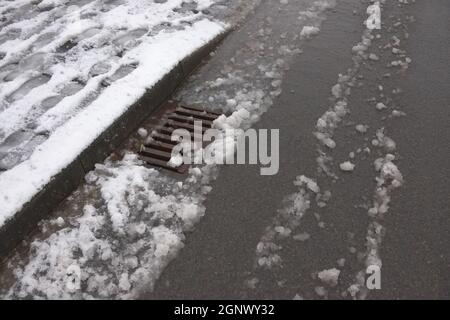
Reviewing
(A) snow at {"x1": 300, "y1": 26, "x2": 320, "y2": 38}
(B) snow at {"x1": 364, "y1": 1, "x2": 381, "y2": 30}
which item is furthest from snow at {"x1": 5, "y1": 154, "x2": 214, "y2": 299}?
(B) snow at {"x1": 364, "y1": 1, "x2": 381, "y2": 30}

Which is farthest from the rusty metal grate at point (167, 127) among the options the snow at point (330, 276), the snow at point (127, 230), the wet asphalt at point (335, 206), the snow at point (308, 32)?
the snow at point (308, 32)

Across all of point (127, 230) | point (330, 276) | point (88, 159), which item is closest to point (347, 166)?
point (330, 276)

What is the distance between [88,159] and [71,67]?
1.38 meters

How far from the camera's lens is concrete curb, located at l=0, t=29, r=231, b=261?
106 inches

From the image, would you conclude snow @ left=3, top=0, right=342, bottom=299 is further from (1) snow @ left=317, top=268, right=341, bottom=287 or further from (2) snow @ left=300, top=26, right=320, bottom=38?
(2) snow @ left=300, top=26, right=320, bottom=38

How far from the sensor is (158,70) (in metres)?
3.84

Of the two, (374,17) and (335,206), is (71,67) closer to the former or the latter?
(335,206)

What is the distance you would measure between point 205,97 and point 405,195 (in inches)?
78.6

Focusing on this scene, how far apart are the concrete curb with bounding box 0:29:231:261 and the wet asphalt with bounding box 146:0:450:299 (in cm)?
99

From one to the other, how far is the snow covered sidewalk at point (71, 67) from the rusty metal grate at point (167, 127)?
297 mm

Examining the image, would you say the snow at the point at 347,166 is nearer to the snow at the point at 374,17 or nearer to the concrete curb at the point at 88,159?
the concrete curb at the point at 88,159

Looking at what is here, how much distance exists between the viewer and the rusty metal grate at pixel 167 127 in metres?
3.29

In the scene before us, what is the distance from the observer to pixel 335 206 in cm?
285
